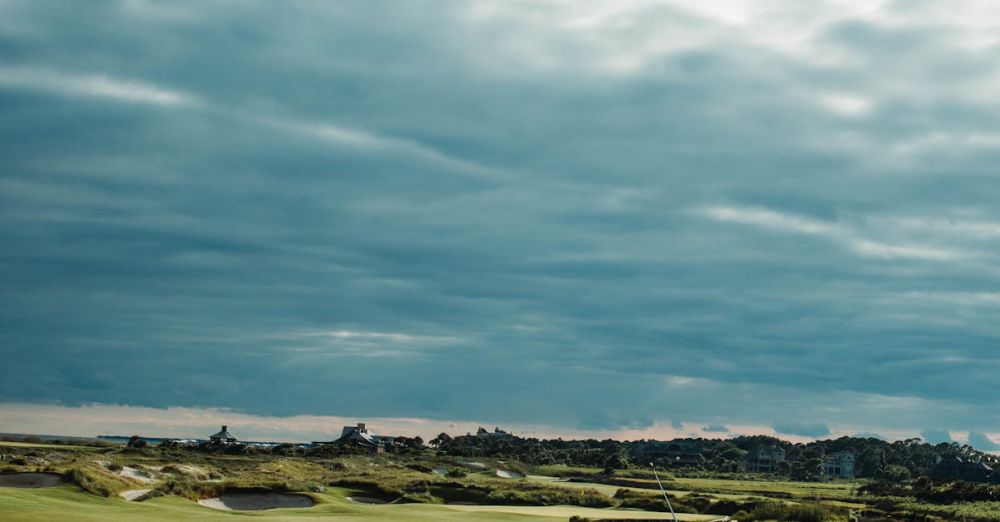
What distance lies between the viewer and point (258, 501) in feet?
244

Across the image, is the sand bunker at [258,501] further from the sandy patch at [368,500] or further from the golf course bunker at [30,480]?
the golf course bunker at [30,480]

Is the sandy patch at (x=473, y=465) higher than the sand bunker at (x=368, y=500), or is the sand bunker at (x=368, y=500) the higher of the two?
the sandy patch at (x=473, y=465)

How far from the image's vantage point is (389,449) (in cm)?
19512

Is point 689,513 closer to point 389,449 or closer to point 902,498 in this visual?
point 902,498

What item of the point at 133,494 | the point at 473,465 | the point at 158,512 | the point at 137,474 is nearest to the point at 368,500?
the point at 137,474

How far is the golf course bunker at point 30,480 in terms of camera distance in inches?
2608

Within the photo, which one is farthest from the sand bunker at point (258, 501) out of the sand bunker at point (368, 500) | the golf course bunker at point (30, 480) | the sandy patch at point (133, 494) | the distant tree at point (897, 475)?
the distant tree at point (897, 475)

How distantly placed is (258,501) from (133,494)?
9.67 m

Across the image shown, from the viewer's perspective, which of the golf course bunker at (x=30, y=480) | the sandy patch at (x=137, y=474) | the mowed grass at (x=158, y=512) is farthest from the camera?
the sandy patch at (x=137, y=474)

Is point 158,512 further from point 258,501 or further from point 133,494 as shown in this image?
point 258,501

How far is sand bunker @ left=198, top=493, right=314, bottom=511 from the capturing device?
7288 cm

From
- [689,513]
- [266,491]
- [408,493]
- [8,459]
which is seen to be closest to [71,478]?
[266,491]

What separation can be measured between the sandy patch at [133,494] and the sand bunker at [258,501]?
14.5ft

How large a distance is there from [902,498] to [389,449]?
11532 centimetres
